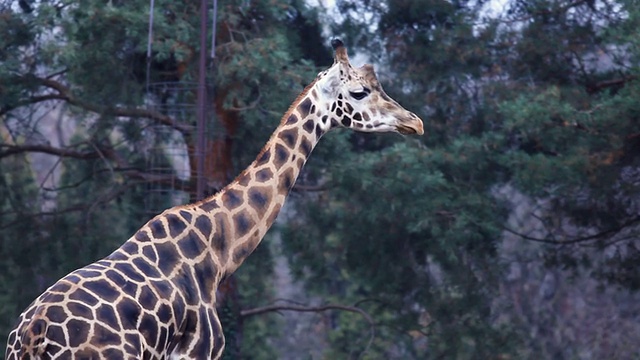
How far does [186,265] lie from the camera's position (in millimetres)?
6070

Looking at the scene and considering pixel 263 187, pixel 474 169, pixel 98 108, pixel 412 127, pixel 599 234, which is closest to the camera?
pixel 263 187

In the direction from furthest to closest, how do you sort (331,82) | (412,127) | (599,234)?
1. (599,234)
2. (412,127)
3. (331,82)

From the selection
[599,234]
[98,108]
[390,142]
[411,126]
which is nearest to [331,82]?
[411,126]

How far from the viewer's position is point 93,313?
534cm

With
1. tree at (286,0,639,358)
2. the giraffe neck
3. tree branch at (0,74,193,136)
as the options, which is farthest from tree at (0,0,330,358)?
the giraffe neck

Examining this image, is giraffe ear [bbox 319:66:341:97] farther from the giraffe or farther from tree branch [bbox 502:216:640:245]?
tree branch [bbox 502:216:640:245]

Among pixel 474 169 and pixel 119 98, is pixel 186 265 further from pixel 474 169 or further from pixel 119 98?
pixel 119 98

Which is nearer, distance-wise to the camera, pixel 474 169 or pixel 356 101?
pixel 356 101

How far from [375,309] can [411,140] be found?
10.7 ft

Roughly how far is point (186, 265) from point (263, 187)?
778 millimetres

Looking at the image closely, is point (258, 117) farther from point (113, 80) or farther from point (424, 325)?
point (424, 325)

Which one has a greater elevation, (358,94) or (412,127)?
(358,94)

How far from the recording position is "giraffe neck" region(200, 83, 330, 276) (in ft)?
21.1

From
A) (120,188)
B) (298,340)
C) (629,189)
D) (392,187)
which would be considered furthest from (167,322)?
(298,340)
